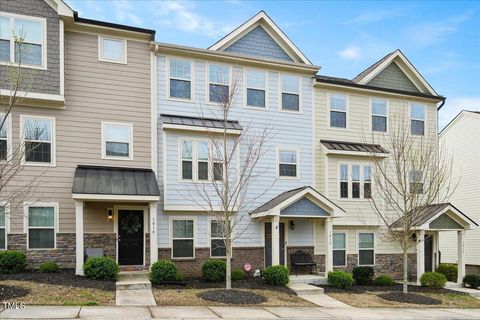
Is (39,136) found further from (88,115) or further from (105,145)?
(105,145)

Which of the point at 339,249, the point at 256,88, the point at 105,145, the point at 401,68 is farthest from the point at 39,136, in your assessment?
the point at 401,68

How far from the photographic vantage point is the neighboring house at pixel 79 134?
1504 centimetres

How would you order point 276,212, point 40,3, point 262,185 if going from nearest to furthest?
point 40,3, point 276,212, point 262,185

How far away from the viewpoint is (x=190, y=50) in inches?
688

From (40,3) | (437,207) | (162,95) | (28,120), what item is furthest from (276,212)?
(40,3)

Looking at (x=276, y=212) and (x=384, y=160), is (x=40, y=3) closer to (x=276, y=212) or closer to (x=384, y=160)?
(x=276, y=212)

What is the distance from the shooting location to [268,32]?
1941 centimetres

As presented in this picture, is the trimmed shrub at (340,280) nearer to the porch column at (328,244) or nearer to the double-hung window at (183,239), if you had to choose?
the porch column at (328,244)

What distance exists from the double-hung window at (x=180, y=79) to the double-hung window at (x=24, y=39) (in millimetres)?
4622

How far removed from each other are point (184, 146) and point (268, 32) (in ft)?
20.9

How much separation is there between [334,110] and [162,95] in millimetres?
Result: 7844

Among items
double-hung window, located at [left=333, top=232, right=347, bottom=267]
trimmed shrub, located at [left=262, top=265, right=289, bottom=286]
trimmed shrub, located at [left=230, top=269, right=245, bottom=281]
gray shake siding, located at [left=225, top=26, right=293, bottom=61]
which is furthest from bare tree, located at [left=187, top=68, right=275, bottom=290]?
double-hung window, located at [left=333, top=232, right=347, bottom=267]

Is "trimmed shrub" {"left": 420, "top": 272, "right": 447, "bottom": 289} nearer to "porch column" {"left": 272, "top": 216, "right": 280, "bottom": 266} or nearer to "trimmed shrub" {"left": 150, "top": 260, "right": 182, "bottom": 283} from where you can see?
"porch column" {"left": 272, "top": 216, "right": 280, "bottom": 266}

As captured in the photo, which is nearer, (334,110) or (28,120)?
(28,120)
